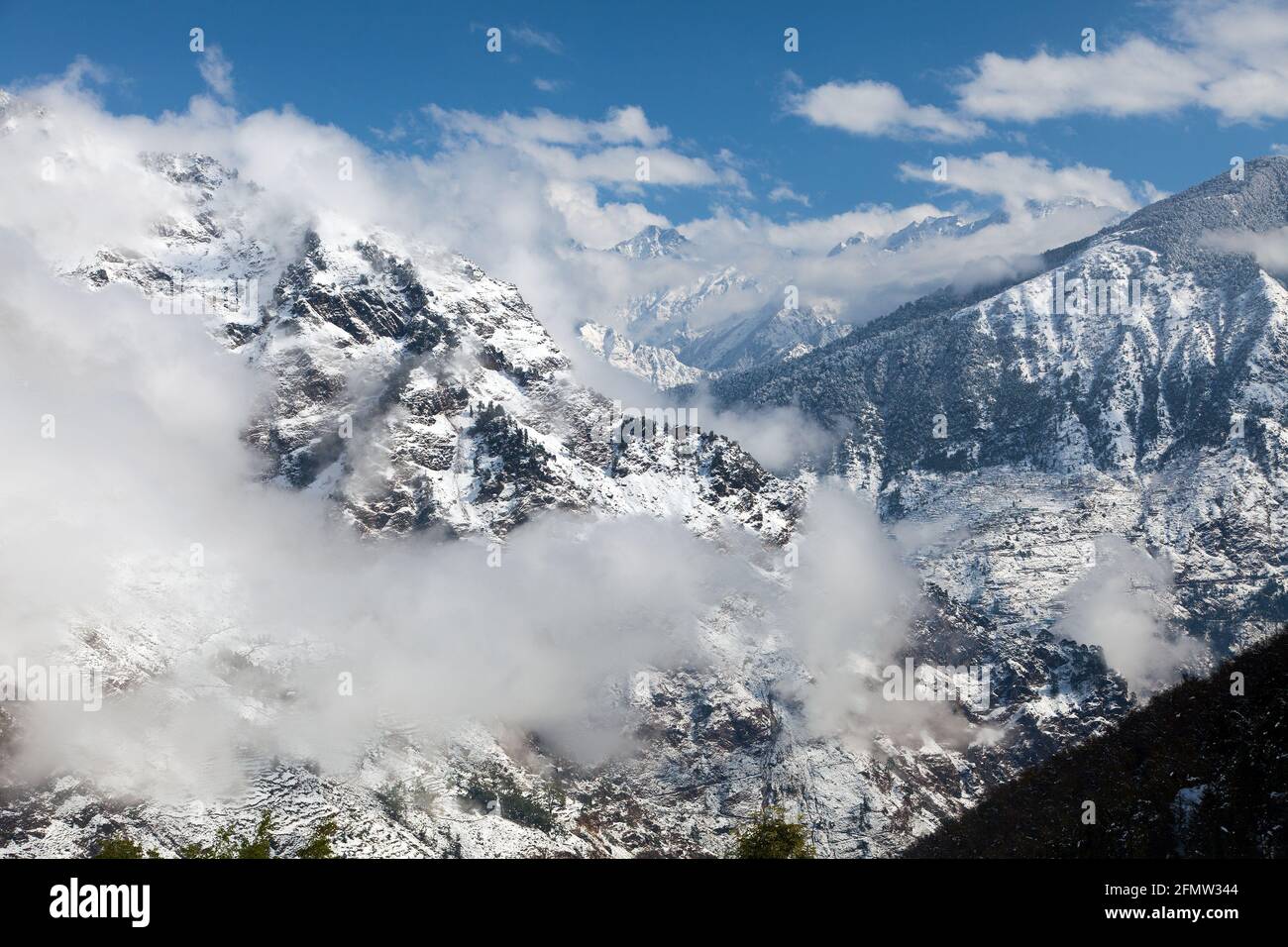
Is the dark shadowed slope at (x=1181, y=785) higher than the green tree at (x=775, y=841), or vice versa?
the dark shadowed slope at (x=1181, y=785)

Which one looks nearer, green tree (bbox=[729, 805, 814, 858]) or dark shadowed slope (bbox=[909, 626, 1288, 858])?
dark shadowed slope (bbox=[909, 626, 1288, 858])

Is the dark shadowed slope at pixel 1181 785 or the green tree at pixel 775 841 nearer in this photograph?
the dark shadowed slope at pixel 1181 785

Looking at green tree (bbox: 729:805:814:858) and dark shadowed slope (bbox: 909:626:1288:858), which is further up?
dark shadowed slope (bbox: 909:626:1288:858)

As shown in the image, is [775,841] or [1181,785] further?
[775,841]

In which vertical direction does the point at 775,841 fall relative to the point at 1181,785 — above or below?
below
